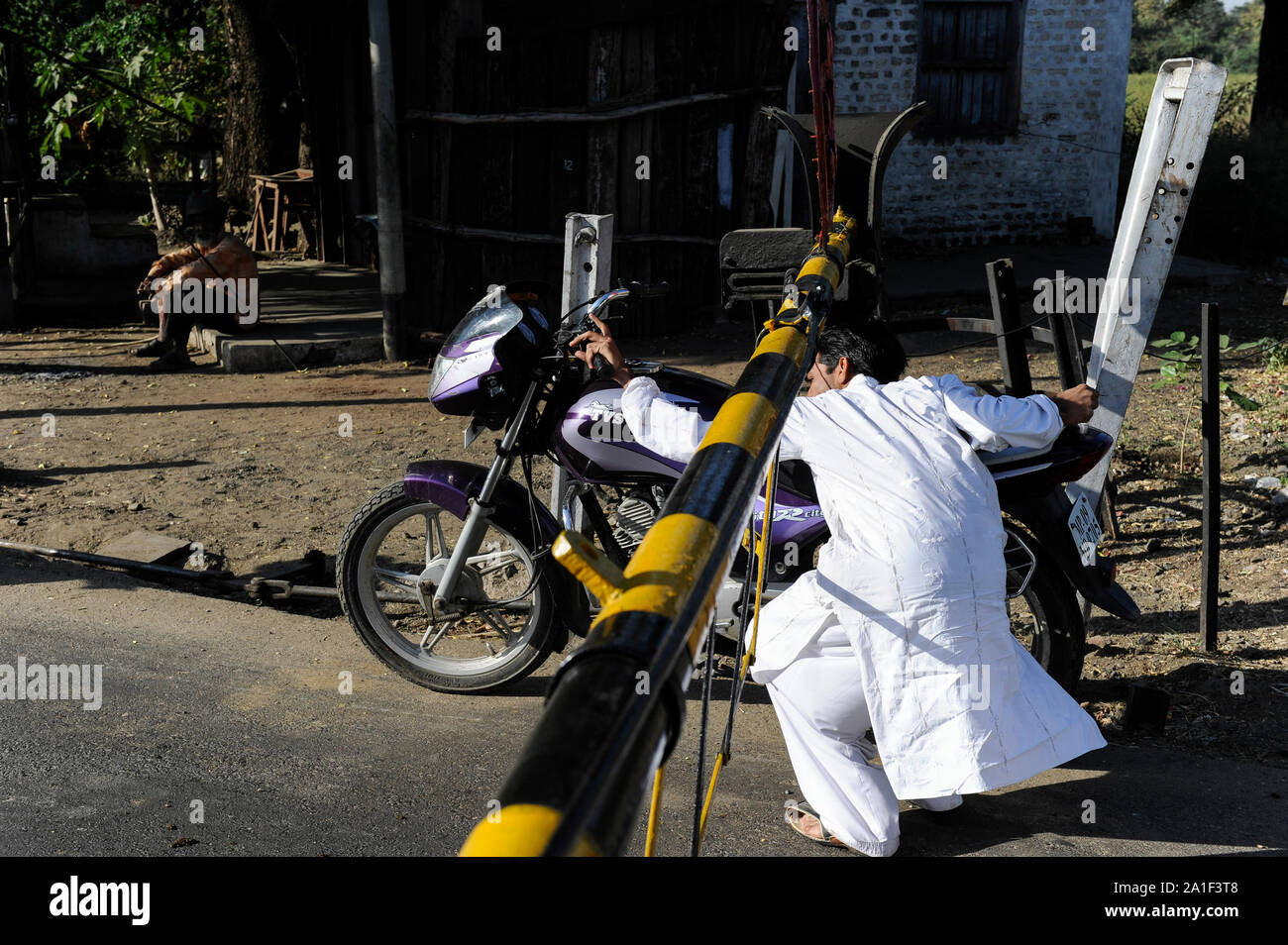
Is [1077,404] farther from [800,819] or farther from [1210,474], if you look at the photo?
[1210,474]

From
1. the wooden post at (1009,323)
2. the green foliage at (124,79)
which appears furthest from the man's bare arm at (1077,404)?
the green foliage at (124,79)

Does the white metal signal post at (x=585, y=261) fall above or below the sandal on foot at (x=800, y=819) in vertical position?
above

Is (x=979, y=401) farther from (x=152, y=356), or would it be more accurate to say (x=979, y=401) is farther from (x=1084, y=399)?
(x=152, y=356)

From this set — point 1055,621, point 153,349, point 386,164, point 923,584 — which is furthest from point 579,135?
point 923,584

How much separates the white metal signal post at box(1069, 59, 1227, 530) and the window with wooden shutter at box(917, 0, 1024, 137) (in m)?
10.2

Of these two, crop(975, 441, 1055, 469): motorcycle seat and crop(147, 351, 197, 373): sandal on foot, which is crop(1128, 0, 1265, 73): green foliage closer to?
crop(147, 351, 197, 373): sandal on foot

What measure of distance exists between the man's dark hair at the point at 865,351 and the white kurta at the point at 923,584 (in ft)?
0.55

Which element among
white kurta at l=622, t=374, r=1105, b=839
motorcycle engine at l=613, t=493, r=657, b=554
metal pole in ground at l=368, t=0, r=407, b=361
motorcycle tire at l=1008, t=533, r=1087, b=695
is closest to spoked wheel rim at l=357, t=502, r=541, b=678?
motorcycle engine at l=613, t=493, r=657, b=554

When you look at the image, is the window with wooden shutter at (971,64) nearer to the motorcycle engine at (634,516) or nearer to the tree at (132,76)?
the tree at (132,76)

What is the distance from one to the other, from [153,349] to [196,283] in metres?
0.66

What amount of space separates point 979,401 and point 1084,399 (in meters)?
0.38

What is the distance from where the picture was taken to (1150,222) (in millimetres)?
3992

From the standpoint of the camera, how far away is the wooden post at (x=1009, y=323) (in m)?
4.47
